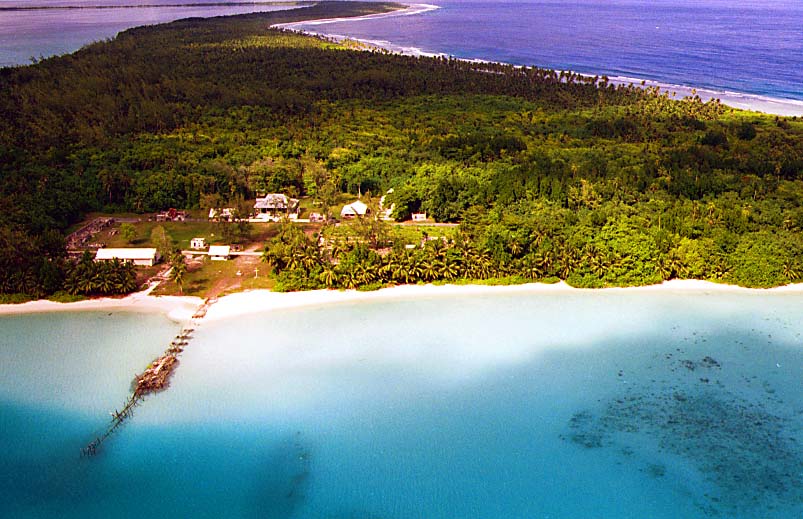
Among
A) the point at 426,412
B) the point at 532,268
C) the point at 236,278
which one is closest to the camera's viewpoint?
the point at 426,412

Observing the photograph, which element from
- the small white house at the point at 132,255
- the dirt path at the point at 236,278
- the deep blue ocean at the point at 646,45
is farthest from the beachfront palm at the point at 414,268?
the deep blue ocean at the point at 646,45

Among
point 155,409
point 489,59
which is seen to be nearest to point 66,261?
point 155,409

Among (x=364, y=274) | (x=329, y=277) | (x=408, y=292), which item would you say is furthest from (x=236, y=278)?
(x=408, y=292)

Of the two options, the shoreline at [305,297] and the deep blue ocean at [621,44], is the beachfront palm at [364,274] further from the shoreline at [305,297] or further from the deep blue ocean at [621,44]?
the deep blue ocean at [621,44]

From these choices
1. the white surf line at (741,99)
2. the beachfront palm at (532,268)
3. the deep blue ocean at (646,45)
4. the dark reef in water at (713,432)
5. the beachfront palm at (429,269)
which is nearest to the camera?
the dark reef in water at (713,432)

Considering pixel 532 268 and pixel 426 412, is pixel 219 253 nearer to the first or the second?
pixel 532 268

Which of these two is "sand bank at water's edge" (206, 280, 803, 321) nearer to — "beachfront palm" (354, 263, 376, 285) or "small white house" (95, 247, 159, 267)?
"beachfront palm" (354, 263, 376, 285)
